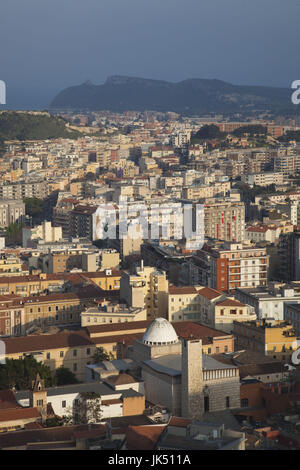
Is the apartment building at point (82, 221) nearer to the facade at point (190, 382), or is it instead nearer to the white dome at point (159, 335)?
the white dome at point (159, 335)

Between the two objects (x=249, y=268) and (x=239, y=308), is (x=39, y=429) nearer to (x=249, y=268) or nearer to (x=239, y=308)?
(x=239, y=308)

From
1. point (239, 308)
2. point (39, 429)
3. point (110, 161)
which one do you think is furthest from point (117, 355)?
point (110, 161)

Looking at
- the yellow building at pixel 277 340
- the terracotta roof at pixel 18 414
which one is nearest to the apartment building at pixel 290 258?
the yellow building at pixel 277 340

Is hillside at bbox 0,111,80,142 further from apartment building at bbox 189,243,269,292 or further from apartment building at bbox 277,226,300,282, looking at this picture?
apartment building at bbox 189,243,269,292

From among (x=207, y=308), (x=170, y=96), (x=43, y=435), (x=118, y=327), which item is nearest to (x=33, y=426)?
(x=43, y=435)

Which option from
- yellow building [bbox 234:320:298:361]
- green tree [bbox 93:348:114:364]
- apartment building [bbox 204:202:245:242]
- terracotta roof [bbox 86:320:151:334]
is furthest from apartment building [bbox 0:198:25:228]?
yellow building [bbox 234:320:298:361]
